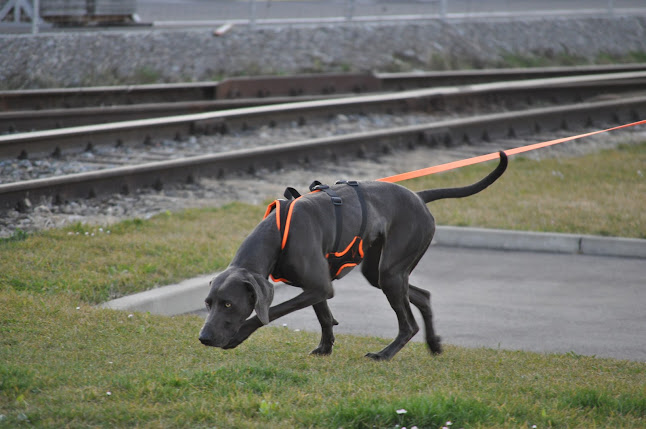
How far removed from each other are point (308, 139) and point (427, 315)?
7.30 m

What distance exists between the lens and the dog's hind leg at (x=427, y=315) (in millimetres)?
5332

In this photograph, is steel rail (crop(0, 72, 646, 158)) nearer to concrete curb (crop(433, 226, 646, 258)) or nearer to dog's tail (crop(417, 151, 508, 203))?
concrete curb (crop(433, 226, 646, 258))

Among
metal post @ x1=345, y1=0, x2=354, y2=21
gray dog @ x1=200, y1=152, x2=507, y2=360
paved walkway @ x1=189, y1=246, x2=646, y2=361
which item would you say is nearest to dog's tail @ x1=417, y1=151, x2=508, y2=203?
gray dog @ x1=200, y1=152, x2=507, y2=360

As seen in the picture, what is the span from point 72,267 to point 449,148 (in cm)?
725

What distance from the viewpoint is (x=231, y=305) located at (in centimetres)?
434

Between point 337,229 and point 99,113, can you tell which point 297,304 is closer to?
point 337,229

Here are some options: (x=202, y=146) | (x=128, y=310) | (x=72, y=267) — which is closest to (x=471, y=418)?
(x=128, y=310)

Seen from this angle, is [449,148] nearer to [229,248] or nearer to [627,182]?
[627,182]

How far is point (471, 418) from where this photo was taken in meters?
3.98

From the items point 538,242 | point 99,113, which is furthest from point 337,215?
point 99,113

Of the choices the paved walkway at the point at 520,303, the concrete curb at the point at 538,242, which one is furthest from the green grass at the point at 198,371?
the concrete curb at the point at 538,242

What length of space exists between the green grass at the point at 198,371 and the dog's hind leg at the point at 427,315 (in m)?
0.10

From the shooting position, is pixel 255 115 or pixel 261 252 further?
pixel 255 115

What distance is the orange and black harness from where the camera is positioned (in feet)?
15.1
